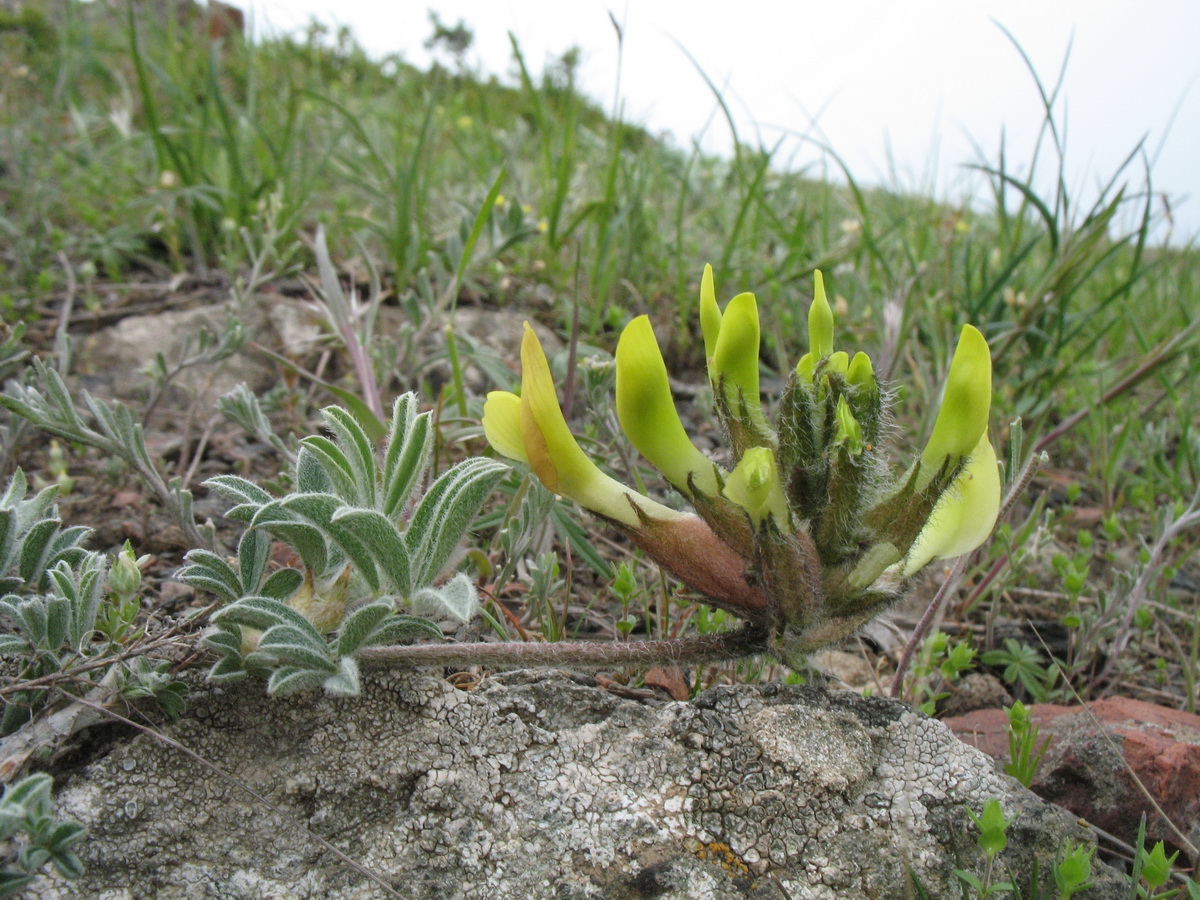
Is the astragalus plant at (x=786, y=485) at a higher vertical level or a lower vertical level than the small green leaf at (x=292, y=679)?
higher

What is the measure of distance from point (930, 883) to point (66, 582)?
1187mm

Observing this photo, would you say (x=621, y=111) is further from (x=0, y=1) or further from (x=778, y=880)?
(x=0, y=1)

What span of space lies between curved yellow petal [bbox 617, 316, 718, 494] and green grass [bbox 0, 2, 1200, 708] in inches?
15.1

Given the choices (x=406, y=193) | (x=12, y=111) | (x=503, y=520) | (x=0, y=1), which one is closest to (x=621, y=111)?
(x=406, y=193)

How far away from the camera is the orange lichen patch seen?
3.58 feet

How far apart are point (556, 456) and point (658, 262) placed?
2322 millimetres

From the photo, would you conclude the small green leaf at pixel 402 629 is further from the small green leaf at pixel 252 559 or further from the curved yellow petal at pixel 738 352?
the curved yellow petal at pixel 738 352

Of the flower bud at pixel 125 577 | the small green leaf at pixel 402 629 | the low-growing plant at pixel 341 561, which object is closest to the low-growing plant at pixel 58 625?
the flower bud at pixel 125 577

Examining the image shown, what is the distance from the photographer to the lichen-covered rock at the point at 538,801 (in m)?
1.05

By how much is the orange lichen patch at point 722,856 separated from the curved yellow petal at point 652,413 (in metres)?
0.47

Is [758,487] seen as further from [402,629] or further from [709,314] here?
[402,629]

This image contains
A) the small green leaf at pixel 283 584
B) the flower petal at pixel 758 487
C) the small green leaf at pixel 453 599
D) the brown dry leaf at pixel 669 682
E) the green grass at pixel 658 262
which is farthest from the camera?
the green grass at pixel 658 262

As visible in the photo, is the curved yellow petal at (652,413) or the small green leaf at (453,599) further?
the curved yellow petal at (652,413)

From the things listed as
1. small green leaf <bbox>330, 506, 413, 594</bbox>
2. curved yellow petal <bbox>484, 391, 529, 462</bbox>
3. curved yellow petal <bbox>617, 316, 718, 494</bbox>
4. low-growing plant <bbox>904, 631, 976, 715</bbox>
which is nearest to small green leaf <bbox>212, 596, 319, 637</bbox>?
small green leaf <bbox>330, 506, 413, 594</bbox>
